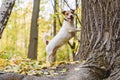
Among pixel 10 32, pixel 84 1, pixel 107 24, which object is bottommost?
pixel 10 32

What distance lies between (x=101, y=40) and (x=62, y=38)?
225cm

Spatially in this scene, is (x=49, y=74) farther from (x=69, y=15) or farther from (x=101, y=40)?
(x=69, y=15)

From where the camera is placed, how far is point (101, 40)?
442 centimetres

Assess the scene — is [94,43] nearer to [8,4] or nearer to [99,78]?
[99,78]

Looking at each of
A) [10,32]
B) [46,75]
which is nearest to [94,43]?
[46,75]

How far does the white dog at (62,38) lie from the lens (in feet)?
→ 21.3

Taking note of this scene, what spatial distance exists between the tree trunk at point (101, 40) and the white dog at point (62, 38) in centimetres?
170

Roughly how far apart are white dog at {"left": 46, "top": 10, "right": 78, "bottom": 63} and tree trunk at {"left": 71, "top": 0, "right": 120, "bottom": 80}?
1704mm

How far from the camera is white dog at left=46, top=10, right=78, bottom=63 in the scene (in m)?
6.49

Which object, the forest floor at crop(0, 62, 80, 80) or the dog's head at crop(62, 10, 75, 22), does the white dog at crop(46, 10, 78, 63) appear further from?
the forest floor at crop(0, 62, 80, 80)

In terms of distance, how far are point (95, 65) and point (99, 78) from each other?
0.76 feet

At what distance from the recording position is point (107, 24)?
434 centimetres

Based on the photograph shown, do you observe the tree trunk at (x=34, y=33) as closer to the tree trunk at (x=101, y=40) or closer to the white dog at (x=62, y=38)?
the white dog at (x=62, y=38)

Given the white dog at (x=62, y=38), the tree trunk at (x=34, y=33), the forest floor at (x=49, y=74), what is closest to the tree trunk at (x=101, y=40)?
the forest floor at (x=49, y=74)
